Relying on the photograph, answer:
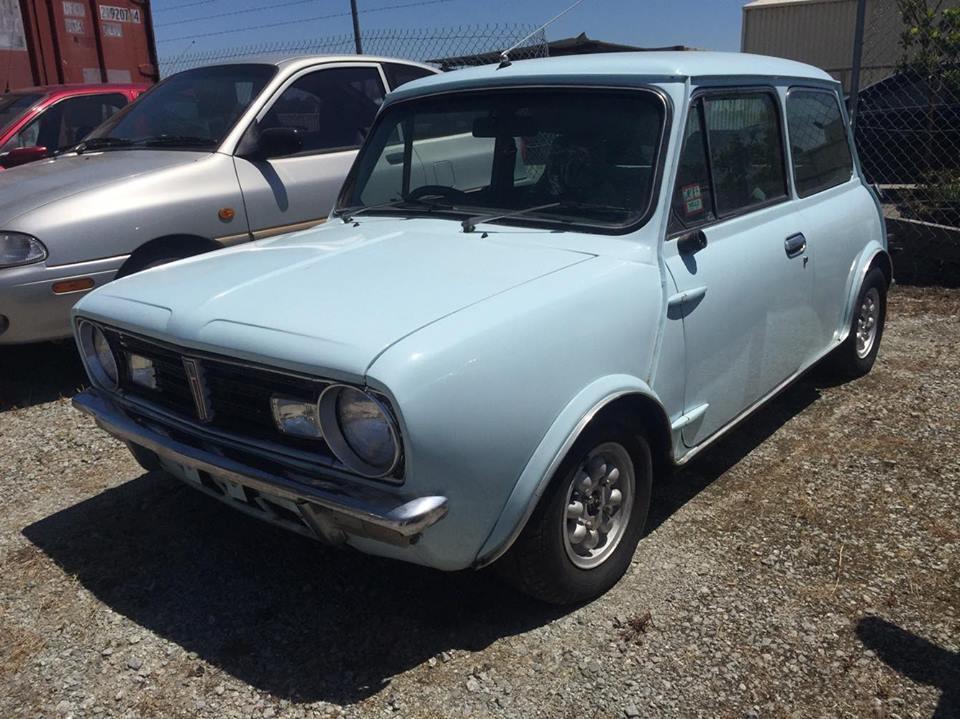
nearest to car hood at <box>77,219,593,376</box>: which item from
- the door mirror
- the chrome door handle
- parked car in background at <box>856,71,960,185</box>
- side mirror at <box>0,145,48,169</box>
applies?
the chrome door handle

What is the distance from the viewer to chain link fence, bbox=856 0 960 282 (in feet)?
23.9

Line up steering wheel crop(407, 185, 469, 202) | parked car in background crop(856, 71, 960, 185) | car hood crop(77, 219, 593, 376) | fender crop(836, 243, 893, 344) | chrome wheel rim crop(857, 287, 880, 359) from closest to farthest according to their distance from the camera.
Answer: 1. car hood crop(77, 219, 593, 376)
2. steering wheel crop(407, 185, 469, 202)
3. fender crop(836, 243, 893, 344)
4. chrome wheel rim crop(857, 287, 880, 359)
5. parked car in background crop(856, 71, 960, 185)

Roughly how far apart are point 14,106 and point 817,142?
255 inches

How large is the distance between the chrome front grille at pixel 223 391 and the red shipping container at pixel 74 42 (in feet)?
29.0

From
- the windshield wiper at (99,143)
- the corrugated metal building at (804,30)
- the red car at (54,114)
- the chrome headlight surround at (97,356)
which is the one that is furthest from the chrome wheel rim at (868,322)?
the corrugated metal building at (804,30)

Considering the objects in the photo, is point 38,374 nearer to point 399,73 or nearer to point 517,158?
point 399,73

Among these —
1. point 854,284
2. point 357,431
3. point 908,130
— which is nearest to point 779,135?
point 854,284

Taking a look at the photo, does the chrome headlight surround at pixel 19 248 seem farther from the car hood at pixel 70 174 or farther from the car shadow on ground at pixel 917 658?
the car shadow on ground at pixel 917 658

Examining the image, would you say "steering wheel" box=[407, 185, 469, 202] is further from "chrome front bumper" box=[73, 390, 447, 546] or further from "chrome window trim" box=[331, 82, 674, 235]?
"chrome front bumper" box=[73, 390, 447, 546]

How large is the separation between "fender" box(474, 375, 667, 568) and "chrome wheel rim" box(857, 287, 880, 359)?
289cm

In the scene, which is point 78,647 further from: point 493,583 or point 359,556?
point 493,583

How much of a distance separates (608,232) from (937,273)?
5.23 metres

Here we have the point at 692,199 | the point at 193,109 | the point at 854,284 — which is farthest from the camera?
the point at 193,109

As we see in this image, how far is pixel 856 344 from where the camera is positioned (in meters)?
4.91
